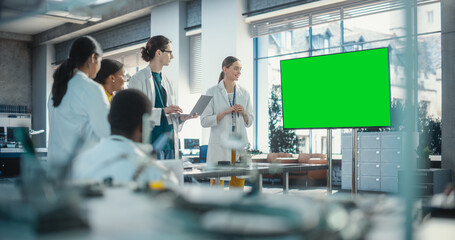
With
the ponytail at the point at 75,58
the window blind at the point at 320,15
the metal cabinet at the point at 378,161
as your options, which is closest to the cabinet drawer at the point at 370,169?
the metal cabinet at the point at 378,161

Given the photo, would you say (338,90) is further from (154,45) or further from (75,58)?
(75,58)

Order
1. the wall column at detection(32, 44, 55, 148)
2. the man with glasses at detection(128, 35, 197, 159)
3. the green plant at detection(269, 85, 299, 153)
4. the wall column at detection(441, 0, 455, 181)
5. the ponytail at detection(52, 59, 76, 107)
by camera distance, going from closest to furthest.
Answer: the ponytail at detection(52, 59, 76, 107) < the man with glasses at detection(128, 35, 197, 159) < the wall column at detection(441, 0, 455, 181) < the green plant at detection(269, 85, 299, 153) < the wall column at detection(32, 44, 55, 148)

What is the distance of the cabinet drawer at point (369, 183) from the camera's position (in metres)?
6.88

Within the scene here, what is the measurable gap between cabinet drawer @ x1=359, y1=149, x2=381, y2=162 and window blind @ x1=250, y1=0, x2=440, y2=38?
2.13 m

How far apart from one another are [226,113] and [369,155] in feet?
14.4

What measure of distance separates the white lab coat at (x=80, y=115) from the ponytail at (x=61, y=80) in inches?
1.9

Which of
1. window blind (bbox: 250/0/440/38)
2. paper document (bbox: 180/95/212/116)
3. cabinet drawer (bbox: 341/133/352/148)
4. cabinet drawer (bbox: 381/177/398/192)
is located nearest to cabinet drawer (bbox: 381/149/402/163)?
cabinet drawer (bbox: 381/177/398/192)

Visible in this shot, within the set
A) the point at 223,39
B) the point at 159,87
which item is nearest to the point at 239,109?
the point at 159,87

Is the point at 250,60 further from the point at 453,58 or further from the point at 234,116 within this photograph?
the point at 234,116

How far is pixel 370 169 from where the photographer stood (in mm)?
6965

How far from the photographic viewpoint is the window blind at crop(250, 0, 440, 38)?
6.94 meters

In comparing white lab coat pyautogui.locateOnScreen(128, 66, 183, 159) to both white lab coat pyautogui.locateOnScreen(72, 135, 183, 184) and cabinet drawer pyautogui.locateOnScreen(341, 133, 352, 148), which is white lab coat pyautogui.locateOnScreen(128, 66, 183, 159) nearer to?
white lab coat pyautogui.locateOnScreen(72, 135, 183, 184)

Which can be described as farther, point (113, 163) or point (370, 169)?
A: point (370, 169)

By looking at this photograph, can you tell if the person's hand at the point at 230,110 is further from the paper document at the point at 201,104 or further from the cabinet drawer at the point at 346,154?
the cabinet drawer at the point at 346,154
